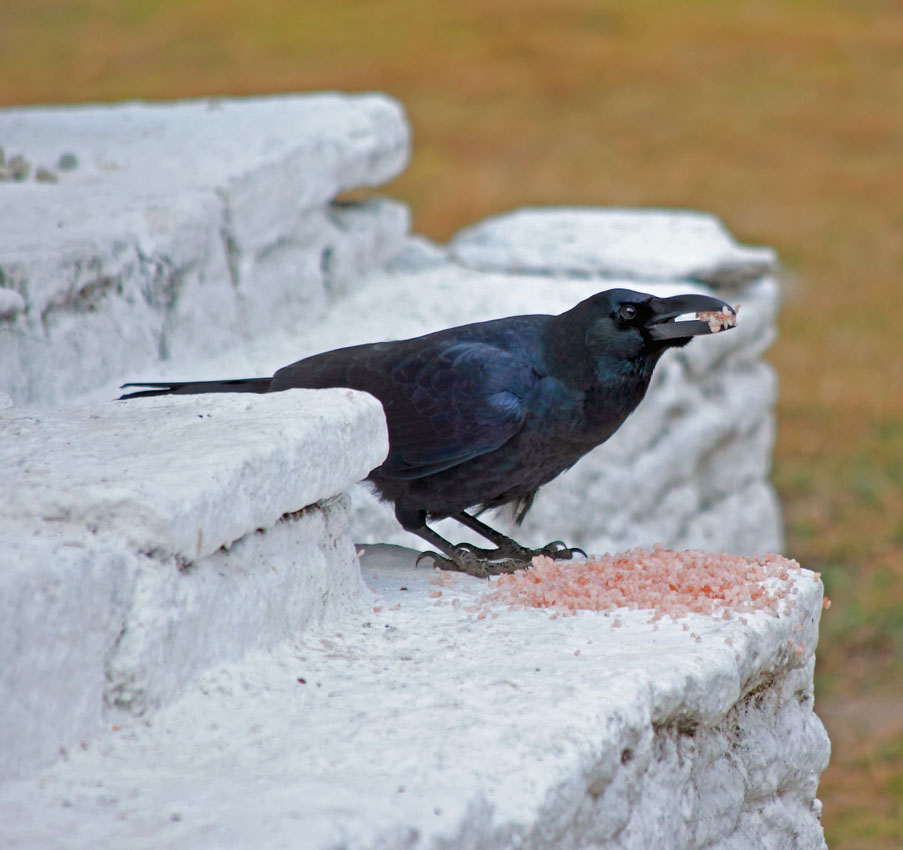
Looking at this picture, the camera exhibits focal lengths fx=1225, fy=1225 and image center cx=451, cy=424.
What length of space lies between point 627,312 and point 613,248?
2.26 meters

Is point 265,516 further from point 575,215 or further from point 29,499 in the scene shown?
point 575,215

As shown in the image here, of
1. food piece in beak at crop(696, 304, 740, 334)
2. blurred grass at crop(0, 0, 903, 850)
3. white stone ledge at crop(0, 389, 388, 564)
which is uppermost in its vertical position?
food piece in beak at crop(696, 304, 740, 334)

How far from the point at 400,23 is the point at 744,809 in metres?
13.7

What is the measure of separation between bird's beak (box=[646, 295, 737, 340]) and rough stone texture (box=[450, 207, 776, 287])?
2.11 m

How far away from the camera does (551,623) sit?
189cm

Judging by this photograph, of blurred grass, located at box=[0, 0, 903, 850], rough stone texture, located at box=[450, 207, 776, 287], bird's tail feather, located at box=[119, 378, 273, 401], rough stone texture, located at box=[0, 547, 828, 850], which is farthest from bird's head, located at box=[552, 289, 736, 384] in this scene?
blurred grass, located at box=[0, 0, 903, 850]

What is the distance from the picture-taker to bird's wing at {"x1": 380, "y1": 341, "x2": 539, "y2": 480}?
235cm

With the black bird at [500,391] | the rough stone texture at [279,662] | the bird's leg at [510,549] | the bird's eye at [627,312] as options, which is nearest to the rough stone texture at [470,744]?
the rough stone texture at [279,662]

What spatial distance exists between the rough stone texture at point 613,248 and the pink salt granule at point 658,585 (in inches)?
93.6

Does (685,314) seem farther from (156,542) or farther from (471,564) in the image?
(156,542)

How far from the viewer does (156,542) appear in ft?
4.87

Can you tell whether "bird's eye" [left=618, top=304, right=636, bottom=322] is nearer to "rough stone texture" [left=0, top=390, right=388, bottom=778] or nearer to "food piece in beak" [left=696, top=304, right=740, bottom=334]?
"food piece in beak" [left=696, top=304, right=740, bottom=334]

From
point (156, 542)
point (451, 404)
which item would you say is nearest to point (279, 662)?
point (156, 542)

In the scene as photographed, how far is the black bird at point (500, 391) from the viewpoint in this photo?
2.32 metres
